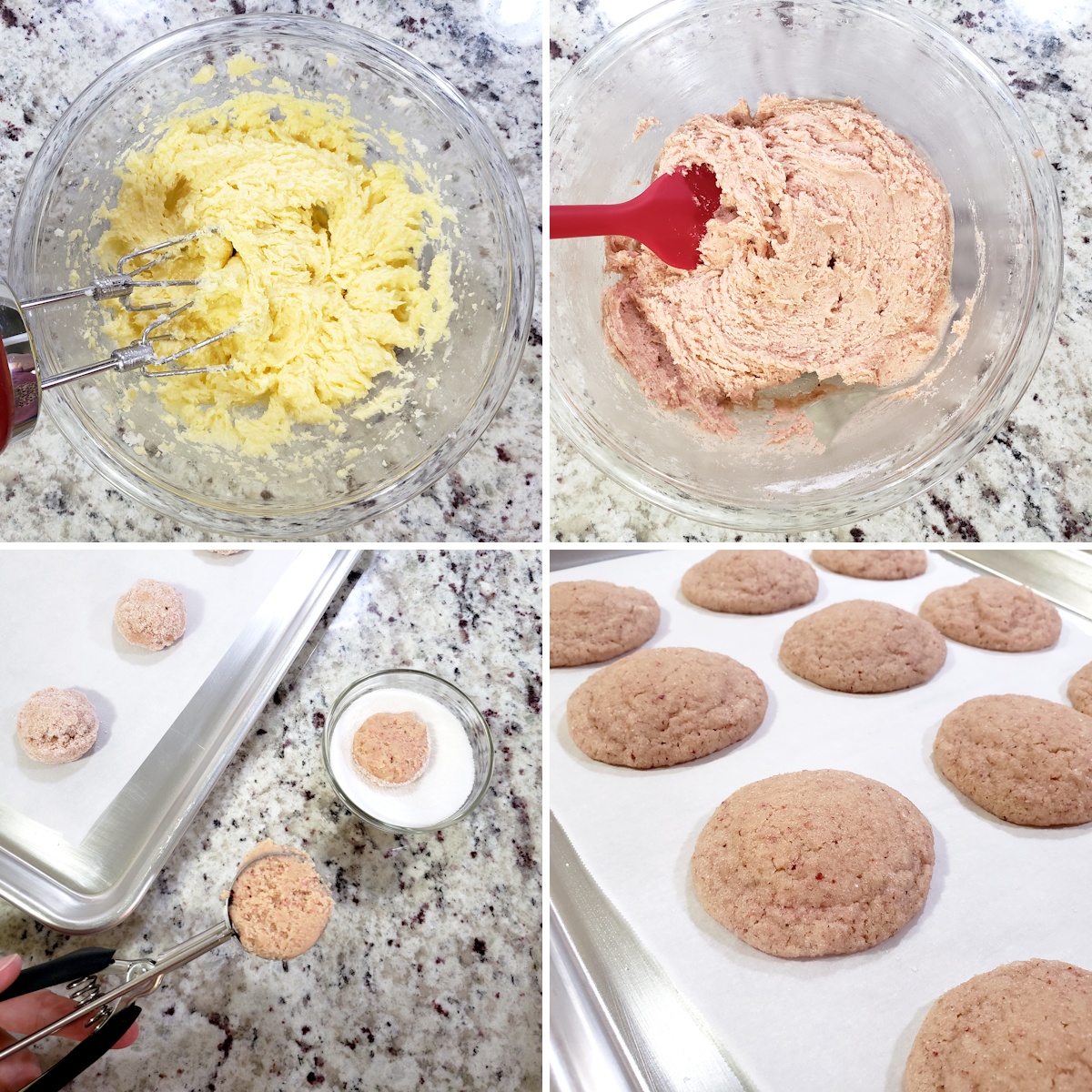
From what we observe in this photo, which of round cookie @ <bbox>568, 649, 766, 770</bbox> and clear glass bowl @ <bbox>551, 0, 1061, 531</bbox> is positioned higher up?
clear glass bowl @ <bbox>551, 0, 1061, 531</bbox>

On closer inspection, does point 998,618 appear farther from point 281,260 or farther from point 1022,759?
point 281,260

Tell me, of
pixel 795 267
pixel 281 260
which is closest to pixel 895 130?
pixel 795 267

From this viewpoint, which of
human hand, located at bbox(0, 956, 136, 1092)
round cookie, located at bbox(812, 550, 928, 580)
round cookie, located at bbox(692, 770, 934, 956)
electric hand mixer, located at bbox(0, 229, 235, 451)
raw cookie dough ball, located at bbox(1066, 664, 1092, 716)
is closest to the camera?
electric hand mixer, located at bbox(0, 229, 235, 451)

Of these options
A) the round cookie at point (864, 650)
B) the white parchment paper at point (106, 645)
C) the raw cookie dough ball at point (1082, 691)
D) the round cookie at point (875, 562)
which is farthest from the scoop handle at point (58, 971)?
the raw cookie dough ball at point (1082, 691)

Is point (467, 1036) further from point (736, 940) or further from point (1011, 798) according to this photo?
point (1011, 798)

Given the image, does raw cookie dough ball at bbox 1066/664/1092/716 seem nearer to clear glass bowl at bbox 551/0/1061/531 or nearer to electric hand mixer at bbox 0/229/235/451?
clear glass bowl at bbox 551/0/1061/531

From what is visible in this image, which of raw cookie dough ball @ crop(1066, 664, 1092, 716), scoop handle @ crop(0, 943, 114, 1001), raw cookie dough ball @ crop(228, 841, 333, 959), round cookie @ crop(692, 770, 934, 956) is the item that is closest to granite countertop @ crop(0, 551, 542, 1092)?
raw cookie dough ball @ crop(228, 841, 333, 959)
